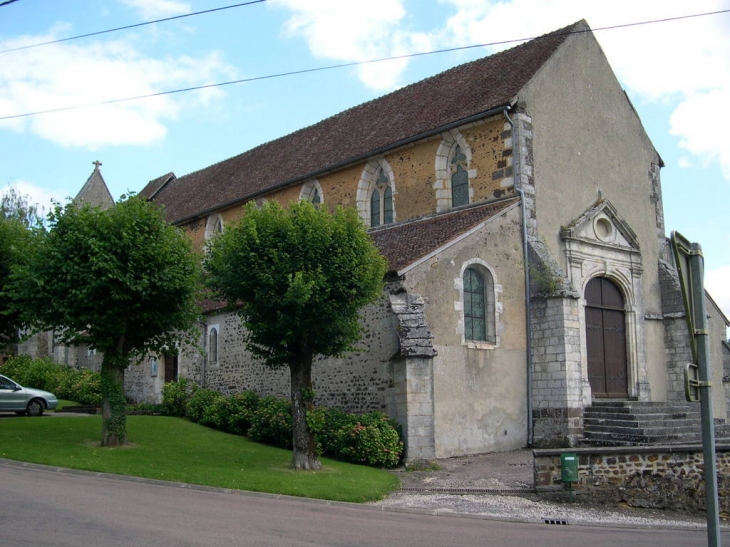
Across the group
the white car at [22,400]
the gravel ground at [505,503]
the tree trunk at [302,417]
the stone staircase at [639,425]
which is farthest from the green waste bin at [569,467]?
the white car at [22,400]

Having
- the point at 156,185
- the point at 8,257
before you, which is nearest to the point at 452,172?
the point at 8,257

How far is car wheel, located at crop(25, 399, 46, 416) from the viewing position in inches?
903

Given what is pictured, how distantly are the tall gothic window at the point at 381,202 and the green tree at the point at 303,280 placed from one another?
762 centimetres

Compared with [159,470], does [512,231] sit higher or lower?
higher

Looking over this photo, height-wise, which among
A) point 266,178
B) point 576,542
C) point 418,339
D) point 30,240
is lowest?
point 576,542

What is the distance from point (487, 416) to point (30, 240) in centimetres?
1142

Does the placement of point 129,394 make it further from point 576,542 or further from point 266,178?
point 576,542

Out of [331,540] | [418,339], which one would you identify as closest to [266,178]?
[418,339]

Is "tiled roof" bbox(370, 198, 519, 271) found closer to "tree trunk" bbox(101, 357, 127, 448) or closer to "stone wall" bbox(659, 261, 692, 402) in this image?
"stone wall" bbox(659, 261, 692, 402)

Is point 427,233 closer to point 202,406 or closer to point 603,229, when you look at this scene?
point 603,229

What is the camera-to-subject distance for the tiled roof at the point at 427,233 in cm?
1777

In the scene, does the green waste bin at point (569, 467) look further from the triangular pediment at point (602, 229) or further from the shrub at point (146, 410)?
the shrub at point (146, 410)

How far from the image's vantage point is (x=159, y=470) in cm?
1390

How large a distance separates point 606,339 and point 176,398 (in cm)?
1335
